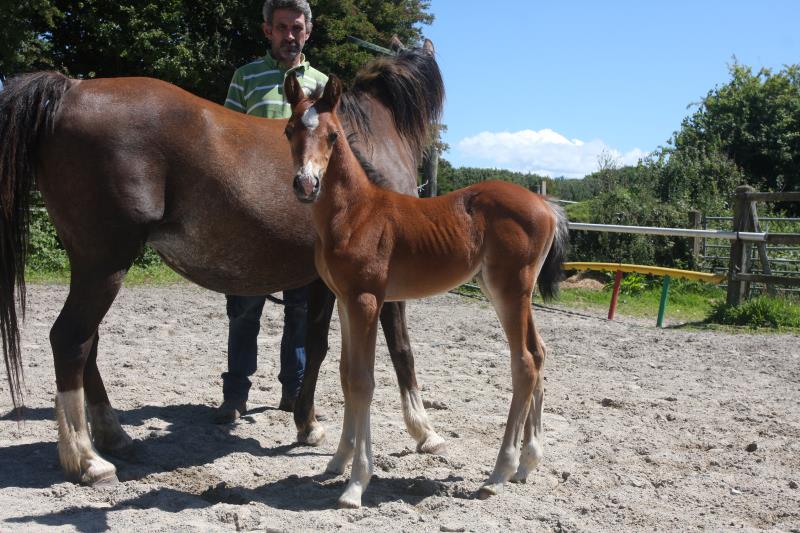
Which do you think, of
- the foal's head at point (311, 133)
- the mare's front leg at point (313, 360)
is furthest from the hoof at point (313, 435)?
the foal's head at point (311, 133)

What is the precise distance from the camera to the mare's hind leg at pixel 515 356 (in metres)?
3.34

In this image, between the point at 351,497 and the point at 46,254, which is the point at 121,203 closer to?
the point at 351,497

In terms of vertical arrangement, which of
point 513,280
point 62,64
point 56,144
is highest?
point 62,64

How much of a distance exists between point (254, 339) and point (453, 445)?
4.90ft

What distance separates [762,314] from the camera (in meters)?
8.58

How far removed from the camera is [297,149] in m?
3.00

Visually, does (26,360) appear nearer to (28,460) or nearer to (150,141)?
(28,460)

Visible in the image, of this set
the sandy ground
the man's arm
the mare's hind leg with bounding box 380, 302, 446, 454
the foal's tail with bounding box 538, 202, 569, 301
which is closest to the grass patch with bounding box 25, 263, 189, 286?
the sandy ground

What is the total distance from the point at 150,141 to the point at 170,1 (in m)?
15.3

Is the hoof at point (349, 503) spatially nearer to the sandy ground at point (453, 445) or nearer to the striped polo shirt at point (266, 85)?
the sandy ground at point (453, 445)

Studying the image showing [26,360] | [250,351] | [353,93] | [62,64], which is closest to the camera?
[353,93]

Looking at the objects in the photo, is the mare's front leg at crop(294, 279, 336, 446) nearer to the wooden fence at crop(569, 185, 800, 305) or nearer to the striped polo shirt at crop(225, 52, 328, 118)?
the striped polo shirt at crop(225, 52, 328, 118)

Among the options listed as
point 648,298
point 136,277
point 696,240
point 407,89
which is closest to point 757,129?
point 696,240

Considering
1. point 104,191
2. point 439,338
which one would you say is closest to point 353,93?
point 104,191
